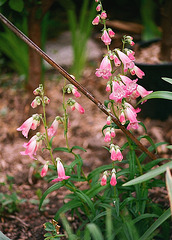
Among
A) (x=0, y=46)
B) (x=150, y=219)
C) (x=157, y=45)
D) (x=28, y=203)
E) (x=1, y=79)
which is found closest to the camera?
(x=150, y=219)

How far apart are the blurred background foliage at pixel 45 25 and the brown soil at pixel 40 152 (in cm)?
27

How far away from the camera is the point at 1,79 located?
4.04 meters

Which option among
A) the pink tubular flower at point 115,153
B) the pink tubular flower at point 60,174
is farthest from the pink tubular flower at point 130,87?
the pink tubular flower at point 60,174

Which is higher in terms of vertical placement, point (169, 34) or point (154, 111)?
point (169, 34)

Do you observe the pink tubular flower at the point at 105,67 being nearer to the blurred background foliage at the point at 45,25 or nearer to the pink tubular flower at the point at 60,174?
the pink tubular flower at the point at 60,174

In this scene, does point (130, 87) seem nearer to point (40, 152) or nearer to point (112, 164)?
point (112, 164)

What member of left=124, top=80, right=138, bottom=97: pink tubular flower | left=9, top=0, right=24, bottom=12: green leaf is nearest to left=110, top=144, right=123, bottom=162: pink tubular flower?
left=124, top=80, right=138, bottom=97: pink tubular flower

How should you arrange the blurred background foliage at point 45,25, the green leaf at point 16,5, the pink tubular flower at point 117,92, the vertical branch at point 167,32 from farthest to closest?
the vertical branch at point 167,32
the blurred background foliage at point 45,25
the green leaf at point 16,5
the pink tubular flower at point 117,92

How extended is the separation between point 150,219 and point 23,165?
1214 mm

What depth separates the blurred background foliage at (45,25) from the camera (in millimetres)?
2515

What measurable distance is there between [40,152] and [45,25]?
1.08 metres

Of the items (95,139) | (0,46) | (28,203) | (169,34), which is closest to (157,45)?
(169,34)

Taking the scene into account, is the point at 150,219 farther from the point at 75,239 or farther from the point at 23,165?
the point at 23,165

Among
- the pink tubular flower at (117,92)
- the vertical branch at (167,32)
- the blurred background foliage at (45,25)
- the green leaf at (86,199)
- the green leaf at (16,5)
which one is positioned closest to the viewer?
the pink tubular flower at (117,92)
